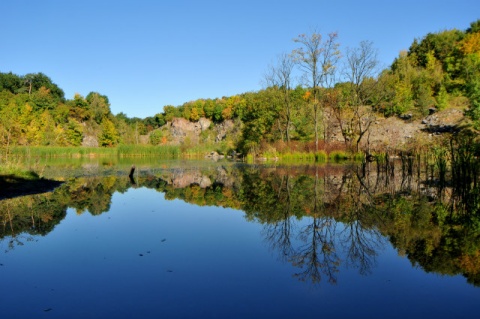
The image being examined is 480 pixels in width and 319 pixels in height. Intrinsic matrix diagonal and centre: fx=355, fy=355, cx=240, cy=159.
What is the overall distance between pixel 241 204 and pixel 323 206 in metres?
2.43

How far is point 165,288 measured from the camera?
429cm

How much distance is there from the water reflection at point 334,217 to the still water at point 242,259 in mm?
38

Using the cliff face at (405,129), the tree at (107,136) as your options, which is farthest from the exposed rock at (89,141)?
the cliff face at (405,129)

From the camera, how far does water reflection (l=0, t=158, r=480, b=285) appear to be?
552 cm

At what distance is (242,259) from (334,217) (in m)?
3.64

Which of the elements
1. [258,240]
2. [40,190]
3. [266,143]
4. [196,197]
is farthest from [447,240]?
[266,143]

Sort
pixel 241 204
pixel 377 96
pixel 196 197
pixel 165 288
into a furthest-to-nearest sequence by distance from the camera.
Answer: pixel 377 96 < pixel 196 197 < pixel 241 204 < pixel 165 288

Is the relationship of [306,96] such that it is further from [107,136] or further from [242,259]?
[242,259]

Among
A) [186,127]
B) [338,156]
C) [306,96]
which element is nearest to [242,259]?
[338,156]

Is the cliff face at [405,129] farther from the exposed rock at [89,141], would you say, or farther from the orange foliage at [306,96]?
the exposed rock at [89,141]

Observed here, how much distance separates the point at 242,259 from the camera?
551cm

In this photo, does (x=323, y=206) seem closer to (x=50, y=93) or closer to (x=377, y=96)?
(x=377, y=96)

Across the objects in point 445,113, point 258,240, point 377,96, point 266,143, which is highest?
point 377,96

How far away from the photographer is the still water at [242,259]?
3.83 m
